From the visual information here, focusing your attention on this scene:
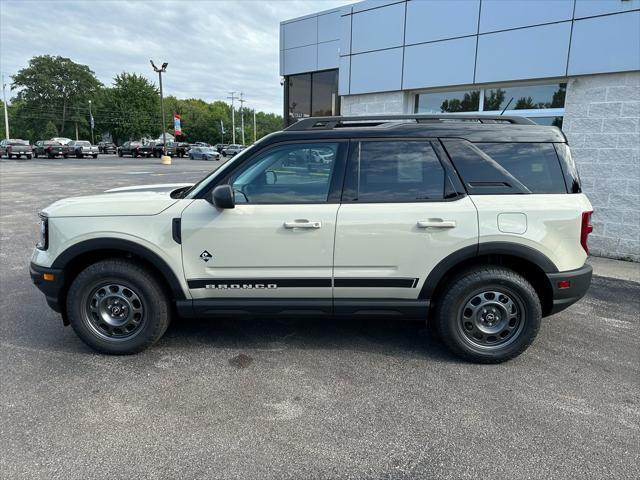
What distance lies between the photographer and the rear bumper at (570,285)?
11.2 ft

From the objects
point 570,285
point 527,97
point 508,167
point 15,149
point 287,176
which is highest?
point 527,97

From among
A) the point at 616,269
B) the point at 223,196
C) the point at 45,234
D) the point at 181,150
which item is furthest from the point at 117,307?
the point at 181,150

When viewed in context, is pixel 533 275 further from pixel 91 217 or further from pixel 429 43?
pixel 429 43

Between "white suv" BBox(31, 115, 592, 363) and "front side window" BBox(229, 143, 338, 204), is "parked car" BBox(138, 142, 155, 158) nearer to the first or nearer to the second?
"white suv" BBox(31, 115, 592, 363)

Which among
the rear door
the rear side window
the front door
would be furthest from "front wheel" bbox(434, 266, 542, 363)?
the front door

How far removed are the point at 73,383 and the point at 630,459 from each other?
11.9 feet

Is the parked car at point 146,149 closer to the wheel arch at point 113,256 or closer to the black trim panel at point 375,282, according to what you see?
the wheel arch at point 113,256

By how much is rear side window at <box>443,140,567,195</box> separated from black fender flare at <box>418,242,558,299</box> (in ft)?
1.39

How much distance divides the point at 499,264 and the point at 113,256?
3164mm

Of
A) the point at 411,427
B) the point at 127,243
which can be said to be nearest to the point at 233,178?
the point at 127,243

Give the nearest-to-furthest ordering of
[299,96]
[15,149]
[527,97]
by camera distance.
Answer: [527,97] < [299,96] < [15,149]

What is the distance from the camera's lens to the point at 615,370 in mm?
3514

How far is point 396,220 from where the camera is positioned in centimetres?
335

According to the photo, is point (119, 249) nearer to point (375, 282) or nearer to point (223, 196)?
point (223, 196)
